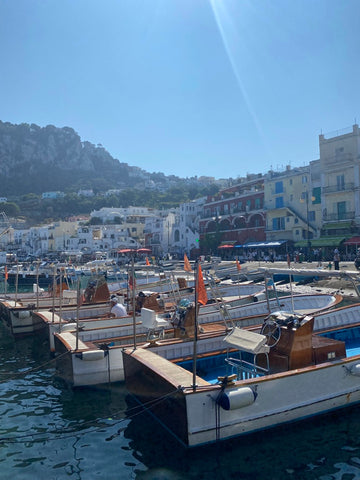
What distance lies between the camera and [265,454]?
735 centimetres

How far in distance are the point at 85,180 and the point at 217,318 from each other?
178898mm

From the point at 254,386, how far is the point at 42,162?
187398 millimetres

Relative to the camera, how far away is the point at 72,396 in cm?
1088

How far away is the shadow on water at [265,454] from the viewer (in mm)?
6852

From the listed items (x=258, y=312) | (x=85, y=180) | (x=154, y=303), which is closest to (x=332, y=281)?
(x=258, y=312)

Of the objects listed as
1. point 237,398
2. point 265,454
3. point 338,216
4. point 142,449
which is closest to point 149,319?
point 142,449

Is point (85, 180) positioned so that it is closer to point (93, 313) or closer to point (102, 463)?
point (93, 313)

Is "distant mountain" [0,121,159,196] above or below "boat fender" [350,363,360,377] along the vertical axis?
above

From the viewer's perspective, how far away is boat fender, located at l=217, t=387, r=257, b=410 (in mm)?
7055

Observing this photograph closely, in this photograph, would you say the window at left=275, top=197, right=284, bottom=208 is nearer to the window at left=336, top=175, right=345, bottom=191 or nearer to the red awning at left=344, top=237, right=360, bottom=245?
the window at left=336, top=175, right=345, bottom=191

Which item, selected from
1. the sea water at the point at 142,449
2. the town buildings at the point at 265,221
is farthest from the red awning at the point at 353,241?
the sea water at the point at 142,449

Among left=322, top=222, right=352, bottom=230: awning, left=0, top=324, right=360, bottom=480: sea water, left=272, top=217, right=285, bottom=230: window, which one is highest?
left=272, top=217, right=285, bottom=230: window

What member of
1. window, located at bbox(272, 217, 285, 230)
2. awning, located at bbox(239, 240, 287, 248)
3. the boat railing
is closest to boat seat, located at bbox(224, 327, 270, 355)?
the boat railing

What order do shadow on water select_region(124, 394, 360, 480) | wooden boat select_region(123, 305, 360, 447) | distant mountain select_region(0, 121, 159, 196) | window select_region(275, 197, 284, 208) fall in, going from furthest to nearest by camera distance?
distant mountain select_region(0, 121, 159, 196), window select_region(275, 197, 284, 208), wooden boat select_region(123, 305, 360, 447), shadow on water select_region(124, 394, 360, 480)
